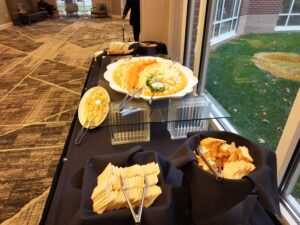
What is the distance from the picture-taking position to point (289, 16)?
2.77ft

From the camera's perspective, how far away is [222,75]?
1609mm

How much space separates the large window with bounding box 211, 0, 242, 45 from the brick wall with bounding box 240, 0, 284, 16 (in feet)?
0.21

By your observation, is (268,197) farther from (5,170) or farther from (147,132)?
(5,170)

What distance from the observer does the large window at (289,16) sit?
2.68 feet

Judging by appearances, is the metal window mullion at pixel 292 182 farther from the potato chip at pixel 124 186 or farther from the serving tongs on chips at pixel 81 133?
the serving tongs on chips at pixel 81 133

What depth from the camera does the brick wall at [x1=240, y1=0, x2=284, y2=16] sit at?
36.1 inches

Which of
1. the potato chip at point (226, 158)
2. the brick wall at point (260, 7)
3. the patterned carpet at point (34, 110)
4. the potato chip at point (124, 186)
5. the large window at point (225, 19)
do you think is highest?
the brick wall at point (260, 7)

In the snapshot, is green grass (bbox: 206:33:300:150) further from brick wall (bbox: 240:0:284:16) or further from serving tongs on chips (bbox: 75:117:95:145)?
serving tongs on chips (bbox: 75:117:95:145)

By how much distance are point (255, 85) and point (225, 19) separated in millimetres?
444

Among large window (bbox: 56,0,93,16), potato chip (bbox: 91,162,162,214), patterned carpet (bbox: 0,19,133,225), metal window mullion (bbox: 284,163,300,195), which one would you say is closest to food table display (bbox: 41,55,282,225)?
potato chip (bbox: 91,162,162,214)

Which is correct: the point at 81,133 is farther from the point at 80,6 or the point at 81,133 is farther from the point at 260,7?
the point at 80,6

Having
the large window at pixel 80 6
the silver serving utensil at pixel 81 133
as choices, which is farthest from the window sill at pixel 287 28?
the large window at pixel 80 6

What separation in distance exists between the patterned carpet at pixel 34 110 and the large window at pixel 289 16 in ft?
4.70

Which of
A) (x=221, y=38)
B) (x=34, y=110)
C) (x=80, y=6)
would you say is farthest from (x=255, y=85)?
(x=80, y=6)
